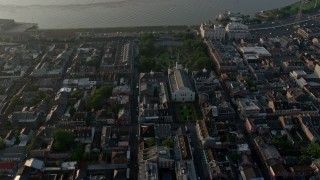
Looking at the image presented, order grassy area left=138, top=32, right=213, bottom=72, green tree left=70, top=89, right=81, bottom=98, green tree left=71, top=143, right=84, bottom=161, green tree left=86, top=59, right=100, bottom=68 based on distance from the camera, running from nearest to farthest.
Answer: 1. green tree left=71, top=143, right=84, bottom=161
2. green tree left=70, top=89, right=81, bottom=98
3. green tree left=86, top=59, right=100, bottom=68
4. grassy area left=138, top=32, right=213, bottom=72

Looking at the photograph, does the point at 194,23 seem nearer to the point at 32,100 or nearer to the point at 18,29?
the point at 18,29

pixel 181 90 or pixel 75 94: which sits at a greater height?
pixel 181 90

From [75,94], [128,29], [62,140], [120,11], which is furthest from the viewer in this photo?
[120,11]

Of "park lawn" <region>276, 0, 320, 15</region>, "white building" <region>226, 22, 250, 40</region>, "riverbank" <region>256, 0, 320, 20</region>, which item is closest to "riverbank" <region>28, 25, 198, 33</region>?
"white building" <region>226, 22, 250, 40</region>

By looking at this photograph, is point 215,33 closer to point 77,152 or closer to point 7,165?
point 77,152

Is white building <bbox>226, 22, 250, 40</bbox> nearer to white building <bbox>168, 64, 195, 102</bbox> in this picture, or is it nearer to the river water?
the river water

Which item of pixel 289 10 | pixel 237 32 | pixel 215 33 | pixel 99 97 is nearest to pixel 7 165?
pixel 99 97
